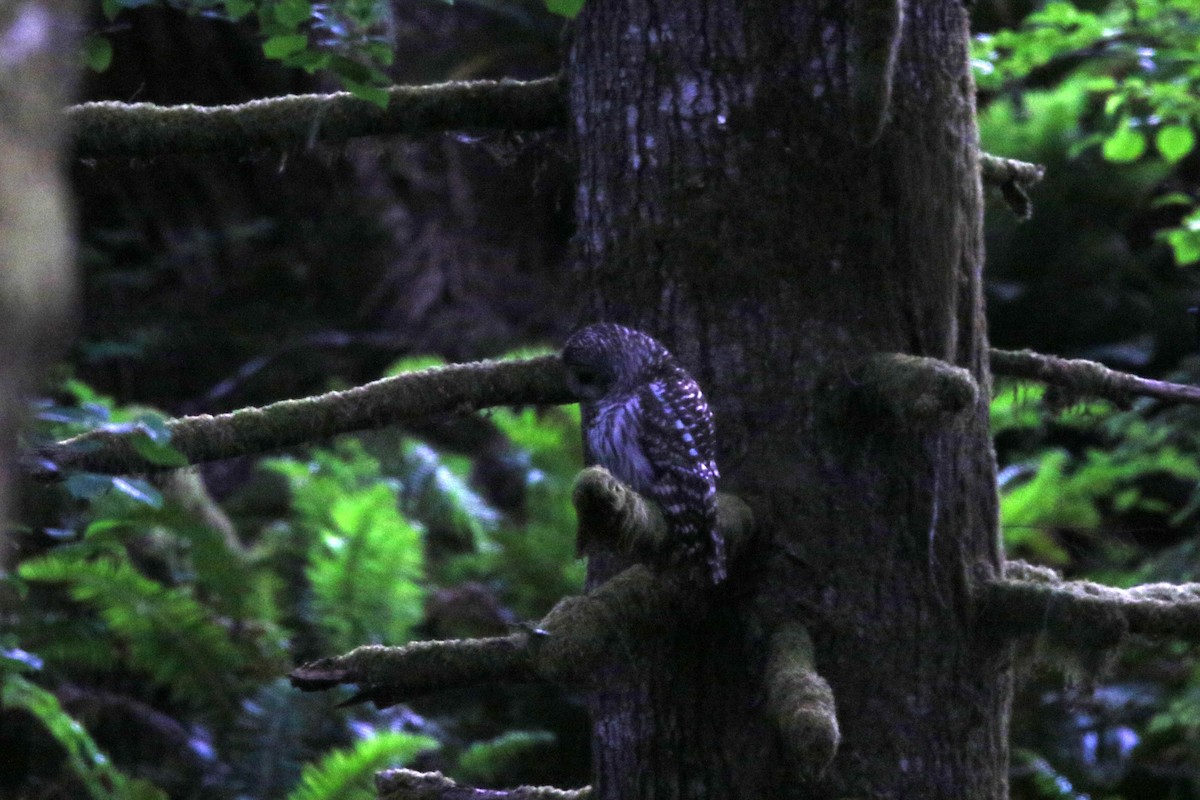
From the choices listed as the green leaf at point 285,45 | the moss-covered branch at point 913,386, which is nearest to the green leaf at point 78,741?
the green leaf at point 285,45

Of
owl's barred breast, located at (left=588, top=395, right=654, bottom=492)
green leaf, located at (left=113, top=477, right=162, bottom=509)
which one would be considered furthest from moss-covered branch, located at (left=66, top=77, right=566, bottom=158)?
green leaf, located at (left=113, top=477, right=162, bottom=509)

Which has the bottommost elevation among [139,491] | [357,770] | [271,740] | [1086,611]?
[271,740]

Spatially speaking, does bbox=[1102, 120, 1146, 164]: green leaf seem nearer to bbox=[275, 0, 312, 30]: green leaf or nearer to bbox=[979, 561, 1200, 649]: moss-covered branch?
bbox=[979, 561, 1200, 649]: moss-covered branch

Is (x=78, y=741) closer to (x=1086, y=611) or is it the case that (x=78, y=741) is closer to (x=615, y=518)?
(x=615, y=518)

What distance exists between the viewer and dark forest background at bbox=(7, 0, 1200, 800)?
502 cm

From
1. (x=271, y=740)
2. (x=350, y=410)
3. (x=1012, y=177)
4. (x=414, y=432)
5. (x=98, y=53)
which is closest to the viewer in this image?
(x=98, y=53)

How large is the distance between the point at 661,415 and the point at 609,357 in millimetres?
176

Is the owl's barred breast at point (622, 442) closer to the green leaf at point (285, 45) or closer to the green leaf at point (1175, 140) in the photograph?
the green leaf at point (285, 45)

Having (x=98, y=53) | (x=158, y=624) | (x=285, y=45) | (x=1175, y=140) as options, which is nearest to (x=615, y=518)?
(x=285, y=45)

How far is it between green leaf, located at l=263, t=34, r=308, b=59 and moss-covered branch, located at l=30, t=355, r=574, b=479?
65 cm

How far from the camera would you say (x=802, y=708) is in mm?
2064

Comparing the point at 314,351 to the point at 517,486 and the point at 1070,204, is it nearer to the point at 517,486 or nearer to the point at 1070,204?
the point at 517,486

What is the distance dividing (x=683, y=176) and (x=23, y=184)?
1.98 meters

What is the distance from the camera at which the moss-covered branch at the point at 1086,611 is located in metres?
2.40
